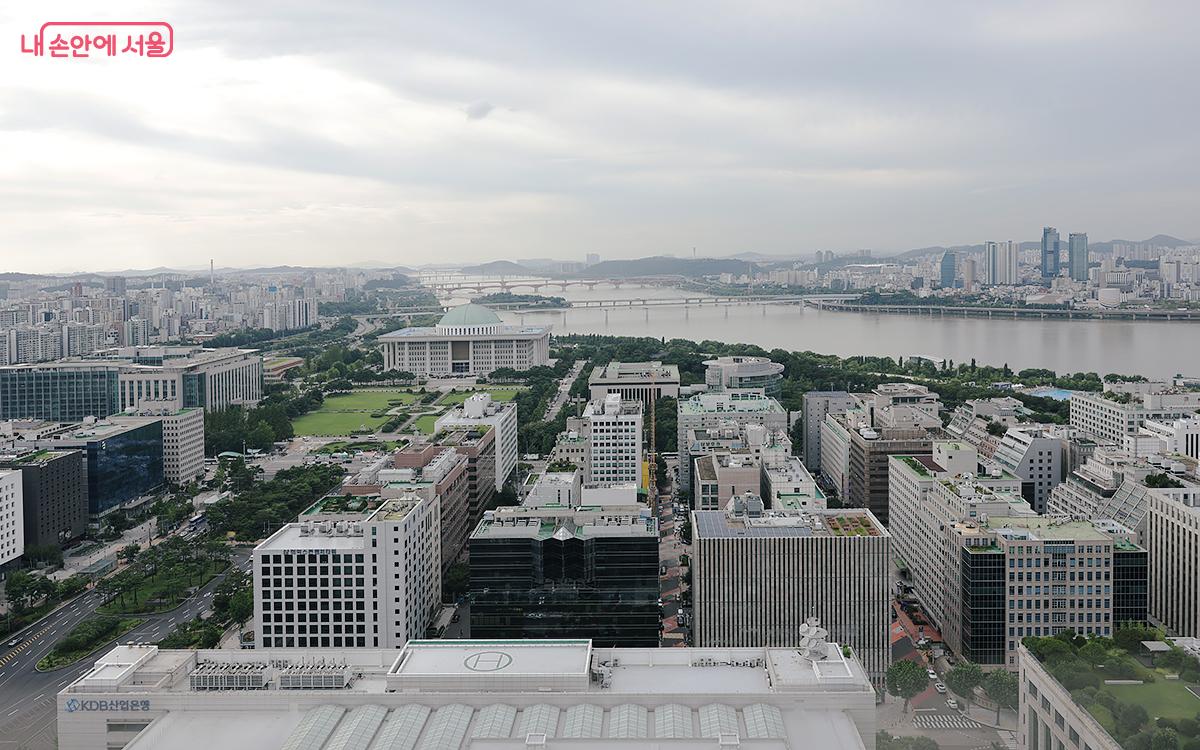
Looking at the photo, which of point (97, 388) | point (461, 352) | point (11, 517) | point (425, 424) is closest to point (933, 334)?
point (461, 352)

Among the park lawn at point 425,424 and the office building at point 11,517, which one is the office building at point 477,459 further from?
the park lawn at point 425,424

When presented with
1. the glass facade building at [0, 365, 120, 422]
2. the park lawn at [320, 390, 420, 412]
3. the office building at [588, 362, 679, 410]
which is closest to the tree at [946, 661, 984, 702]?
the office building at [588, 362, 679, 410]

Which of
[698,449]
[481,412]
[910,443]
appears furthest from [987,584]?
[481,412]

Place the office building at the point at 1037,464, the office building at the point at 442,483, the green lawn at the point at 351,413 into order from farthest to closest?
the green lawn at the point at 351,413 → the office building at the point at 1037,464 → the office building at the point at 442,483

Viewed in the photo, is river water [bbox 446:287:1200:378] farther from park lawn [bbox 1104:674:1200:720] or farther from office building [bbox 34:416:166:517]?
park lawn [bbox 1104:674:1200:720]

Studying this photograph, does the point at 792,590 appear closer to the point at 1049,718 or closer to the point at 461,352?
the point at 1049,718

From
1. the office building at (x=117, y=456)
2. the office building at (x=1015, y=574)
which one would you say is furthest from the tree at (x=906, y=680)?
the office building at (x=117, y=456)
